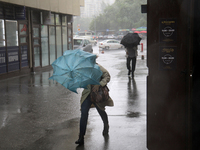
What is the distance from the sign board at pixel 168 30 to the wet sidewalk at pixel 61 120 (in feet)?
7.01

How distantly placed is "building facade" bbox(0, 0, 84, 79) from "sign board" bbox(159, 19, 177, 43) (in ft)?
33.6

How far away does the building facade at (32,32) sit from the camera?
14445 millimetres

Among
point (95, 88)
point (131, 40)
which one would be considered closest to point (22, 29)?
point (131, 40)

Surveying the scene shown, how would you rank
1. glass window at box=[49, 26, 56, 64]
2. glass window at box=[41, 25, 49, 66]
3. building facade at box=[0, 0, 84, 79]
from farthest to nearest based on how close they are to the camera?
glass window at box=[49, 26, 56, 64], glass window at box=[41, 25, 49, 66], building facade at box=[0, 0, 84, 79]

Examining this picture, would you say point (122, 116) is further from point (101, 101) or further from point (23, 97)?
point (23, 97)

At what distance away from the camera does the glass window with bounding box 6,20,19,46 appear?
1470cm

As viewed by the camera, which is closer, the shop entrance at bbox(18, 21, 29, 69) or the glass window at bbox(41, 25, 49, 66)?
the shop entrance at bbox(18, 21, 29, 69)

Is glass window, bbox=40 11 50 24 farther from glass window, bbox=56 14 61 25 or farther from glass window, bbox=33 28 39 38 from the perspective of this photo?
glass window, bbox=56 14 61 25

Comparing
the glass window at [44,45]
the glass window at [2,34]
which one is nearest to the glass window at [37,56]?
the glass window at [44,45]

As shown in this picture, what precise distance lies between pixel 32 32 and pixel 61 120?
401 inches

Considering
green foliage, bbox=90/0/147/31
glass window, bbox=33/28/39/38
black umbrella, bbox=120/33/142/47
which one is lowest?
black umbrella, bbox=120/33/142/47

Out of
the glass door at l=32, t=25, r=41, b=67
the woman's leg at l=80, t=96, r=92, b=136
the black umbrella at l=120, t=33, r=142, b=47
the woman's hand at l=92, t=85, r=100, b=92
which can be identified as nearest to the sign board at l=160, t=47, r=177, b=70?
the woman's hand at l=92, t=85, r=100, b=92

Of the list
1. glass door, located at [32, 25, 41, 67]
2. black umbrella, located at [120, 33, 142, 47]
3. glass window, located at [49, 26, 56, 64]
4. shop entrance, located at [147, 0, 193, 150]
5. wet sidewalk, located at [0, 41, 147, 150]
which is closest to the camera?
shop entrance, located at [147, 0, 193, 150]

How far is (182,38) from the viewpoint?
13.8ft
